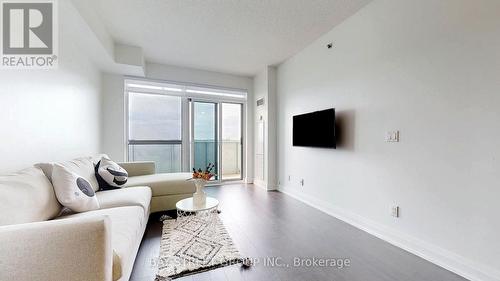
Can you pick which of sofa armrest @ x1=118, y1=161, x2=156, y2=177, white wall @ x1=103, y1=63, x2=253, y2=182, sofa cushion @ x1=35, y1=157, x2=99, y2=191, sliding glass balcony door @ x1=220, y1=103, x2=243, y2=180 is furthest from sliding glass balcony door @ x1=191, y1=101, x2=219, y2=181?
sofa cushion @ x1=35, y1=157, x2=99, y2=191

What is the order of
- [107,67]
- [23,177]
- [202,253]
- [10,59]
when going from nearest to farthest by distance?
[23,177]
[10,59]
[202,253]
[107,67]

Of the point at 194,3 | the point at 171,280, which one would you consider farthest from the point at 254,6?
the point at 171,280

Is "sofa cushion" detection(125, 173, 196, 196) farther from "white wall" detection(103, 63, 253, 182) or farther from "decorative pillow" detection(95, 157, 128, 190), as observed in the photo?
"white wall" detection(103, 63, 253, 182)

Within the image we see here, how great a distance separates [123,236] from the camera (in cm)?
142

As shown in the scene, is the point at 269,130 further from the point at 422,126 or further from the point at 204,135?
the point at 422,126

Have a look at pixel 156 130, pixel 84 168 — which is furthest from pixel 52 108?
pixel 156 130

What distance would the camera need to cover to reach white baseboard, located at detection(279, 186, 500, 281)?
1699 millimetres

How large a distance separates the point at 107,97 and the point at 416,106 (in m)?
4.94

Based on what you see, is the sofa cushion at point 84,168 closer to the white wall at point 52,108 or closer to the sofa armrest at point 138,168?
the white wall at point 52,108

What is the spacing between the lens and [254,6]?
2666 mm

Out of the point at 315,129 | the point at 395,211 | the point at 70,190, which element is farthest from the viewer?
the point at 315,129

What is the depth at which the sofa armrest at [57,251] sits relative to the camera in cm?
94

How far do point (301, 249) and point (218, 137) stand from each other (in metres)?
3.59

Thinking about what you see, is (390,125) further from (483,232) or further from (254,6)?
(254,6)
